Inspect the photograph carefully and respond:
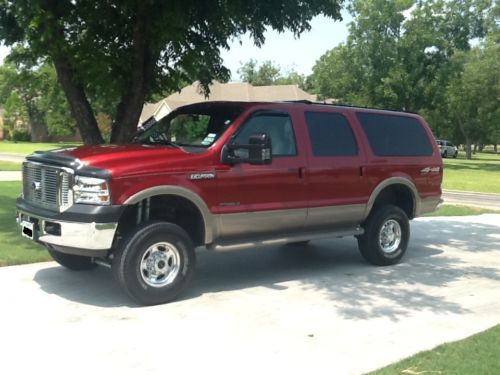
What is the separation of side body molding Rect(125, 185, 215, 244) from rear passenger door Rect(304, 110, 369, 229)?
1.38 m

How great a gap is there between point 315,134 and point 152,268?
265 centimetres

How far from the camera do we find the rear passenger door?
23.9 ft

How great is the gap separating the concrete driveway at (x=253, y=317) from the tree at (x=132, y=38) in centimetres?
275

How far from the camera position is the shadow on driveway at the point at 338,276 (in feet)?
20.5

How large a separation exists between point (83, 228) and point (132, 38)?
14.3 ft

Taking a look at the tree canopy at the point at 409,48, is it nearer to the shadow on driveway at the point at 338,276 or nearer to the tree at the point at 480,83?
the tree at the point at 480,83

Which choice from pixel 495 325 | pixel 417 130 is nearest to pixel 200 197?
pixel 495 325

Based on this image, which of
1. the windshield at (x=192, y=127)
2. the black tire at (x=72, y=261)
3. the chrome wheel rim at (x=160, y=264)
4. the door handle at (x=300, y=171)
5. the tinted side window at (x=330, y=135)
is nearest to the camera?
the chrome wheel rim at (x=160, y=264)

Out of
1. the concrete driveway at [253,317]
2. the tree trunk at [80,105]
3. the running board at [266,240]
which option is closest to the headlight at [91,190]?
the concrete driveway at [253,317]

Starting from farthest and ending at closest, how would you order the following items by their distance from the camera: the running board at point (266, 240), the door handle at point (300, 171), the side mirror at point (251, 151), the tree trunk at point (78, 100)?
the tree trunk at point (78, 100) → the door handle at point (300, 171) → the running board at point (266, 240) → the side mirror at point (251, 151)

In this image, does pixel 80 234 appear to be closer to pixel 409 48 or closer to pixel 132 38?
pixel 132 38

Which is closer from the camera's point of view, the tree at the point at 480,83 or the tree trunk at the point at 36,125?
the tree at the point at 480,83

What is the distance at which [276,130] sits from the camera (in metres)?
7.12

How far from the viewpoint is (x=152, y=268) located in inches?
239
